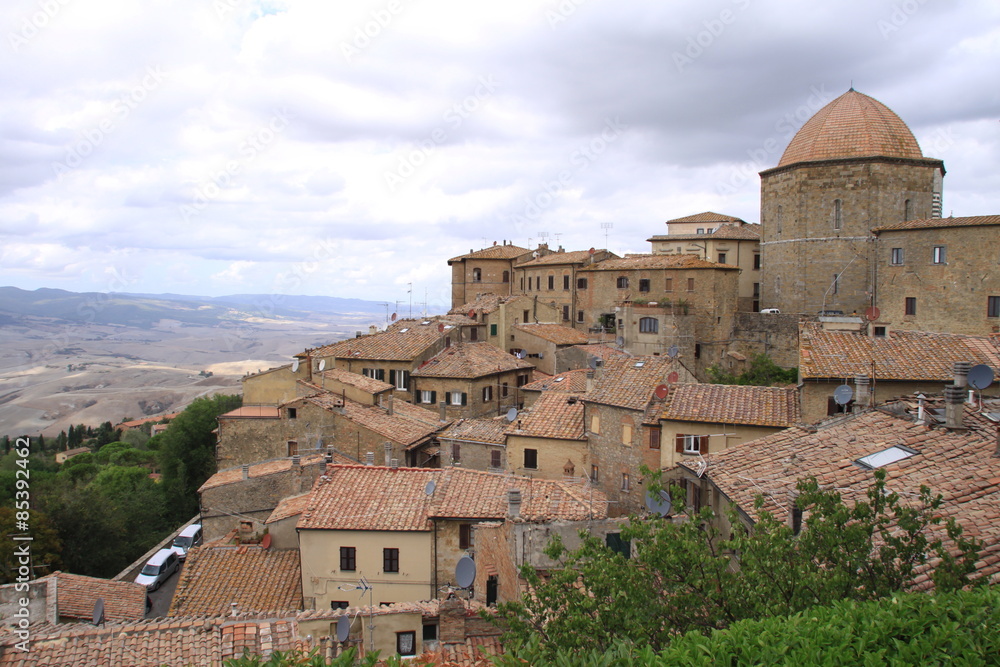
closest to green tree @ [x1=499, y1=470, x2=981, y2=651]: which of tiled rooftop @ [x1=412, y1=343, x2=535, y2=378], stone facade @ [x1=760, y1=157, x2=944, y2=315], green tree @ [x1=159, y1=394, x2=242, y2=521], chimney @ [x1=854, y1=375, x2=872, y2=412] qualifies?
chimney @ [x1=854, y1=375, x2=872, y2=412]

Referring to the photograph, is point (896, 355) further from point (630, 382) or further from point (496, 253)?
point (496, 253)

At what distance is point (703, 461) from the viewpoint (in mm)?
16938

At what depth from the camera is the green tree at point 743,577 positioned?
7922 mm

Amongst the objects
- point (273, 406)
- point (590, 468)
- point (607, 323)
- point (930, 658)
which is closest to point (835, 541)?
point (930, 658)

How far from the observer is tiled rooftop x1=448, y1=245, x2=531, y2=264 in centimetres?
5869

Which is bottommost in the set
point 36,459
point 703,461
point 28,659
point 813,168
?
point 36,459

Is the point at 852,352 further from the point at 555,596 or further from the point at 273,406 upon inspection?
the point at 273,406

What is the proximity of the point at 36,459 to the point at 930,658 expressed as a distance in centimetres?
6787

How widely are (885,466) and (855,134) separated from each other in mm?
29780

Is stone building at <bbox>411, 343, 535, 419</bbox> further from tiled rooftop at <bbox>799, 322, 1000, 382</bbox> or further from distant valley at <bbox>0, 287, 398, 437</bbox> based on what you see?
tiled rooftop at <bbox>799, 322, 1000, 382</bbox>

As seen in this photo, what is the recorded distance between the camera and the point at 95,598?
19.9 m

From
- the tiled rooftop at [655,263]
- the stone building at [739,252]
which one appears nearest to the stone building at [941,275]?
the tiled rooftop at [655,263]

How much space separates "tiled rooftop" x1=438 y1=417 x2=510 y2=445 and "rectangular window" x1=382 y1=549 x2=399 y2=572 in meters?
9.48

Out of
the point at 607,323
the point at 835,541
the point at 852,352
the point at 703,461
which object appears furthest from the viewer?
the point at 607,323
